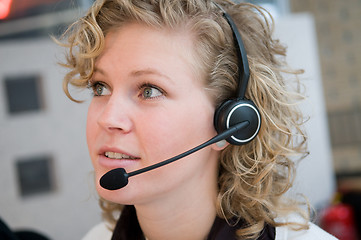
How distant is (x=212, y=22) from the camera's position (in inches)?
39.0

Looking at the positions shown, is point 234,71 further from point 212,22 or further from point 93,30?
point 93,30

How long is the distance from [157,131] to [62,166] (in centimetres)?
105

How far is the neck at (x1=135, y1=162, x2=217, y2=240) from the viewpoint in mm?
1007

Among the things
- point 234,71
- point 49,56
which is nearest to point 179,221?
point 234,71

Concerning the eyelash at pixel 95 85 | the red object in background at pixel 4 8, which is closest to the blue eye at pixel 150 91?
the eyelash at pixel 95 85

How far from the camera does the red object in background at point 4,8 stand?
1659mm

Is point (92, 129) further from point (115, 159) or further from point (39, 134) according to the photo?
point (39, 134)

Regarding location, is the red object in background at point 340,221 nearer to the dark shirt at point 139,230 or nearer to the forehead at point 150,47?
the dark shirt at point 139,230

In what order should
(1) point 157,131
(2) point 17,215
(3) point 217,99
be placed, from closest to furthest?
(1) point 157,131
(3) point 217,99
(2) point 17,215

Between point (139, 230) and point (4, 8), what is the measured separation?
3.49 feet

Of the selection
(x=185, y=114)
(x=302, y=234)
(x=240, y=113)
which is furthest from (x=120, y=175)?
(x=302, y=234)

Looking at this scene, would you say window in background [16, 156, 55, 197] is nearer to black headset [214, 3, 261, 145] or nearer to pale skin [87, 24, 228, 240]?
pale skin [87, 24, 228, 240]

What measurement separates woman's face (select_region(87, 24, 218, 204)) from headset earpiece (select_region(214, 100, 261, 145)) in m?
0.03

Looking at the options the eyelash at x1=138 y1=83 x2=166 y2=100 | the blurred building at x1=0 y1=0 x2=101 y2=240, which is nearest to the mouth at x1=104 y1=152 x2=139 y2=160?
the eyelash at x1=138 y1=83 x2=166 y2=100
